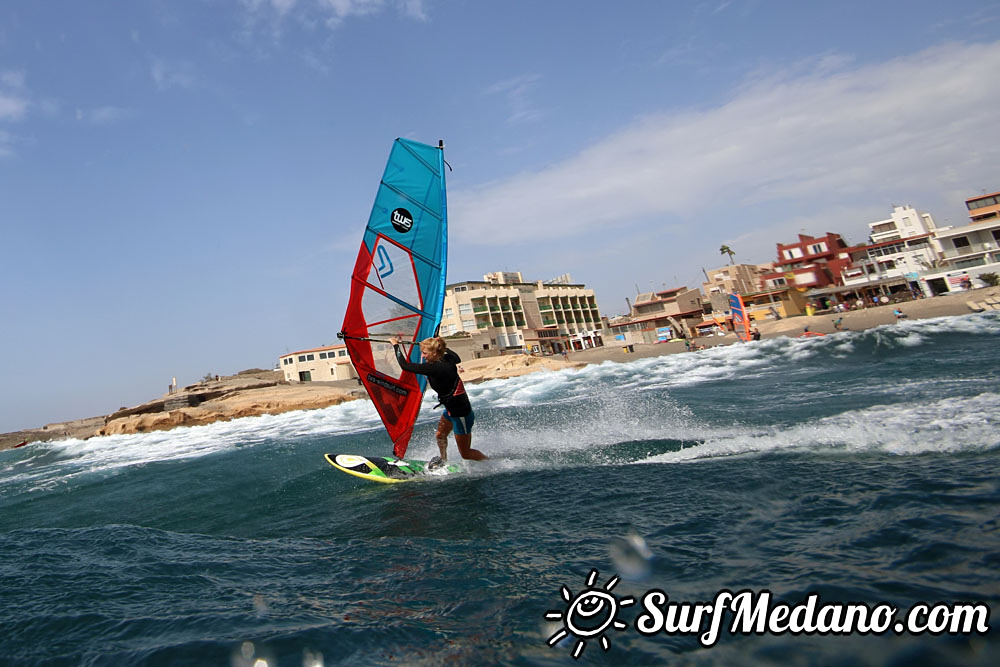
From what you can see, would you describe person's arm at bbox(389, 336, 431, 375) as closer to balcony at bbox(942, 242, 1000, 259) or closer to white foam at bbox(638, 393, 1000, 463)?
white foam at bbox(638, 393, 1000, 463)

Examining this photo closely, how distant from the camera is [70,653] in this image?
121 inches

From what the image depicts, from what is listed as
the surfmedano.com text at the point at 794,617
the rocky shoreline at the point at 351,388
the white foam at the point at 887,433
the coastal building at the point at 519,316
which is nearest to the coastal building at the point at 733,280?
the coastal building at the point at 519,316

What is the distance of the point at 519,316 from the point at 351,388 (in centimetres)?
4151

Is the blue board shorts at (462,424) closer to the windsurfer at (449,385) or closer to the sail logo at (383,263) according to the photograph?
the windsurfer at (449,385)

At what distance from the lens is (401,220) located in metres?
8.63

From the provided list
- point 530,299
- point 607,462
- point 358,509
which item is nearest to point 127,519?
point 358,509

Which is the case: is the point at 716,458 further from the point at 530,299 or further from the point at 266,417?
the point at 530,299

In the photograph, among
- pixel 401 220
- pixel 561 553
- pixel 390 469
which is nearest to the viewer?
pixel 561 553

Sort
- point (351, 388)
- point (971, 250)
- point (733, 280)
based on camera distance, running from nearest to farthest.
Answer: point (351, 388) → point (971, 250) → point (733, 280)

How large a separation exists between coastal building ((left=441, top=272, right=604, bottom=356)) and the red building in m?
23.9

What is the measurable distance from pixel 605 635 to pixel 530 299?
8042cm

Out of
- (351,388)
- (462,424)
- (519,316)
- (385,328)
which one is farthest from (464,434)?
(519,316)

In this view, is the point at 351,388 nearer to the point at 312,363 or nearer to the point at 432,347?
the point at 312,363

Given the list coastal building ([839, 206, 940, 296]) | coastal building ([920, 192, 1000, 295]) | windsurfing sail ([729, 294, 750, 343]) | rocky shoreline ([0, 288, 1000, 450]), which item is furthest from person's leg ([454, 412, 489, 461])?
coastal building ([839, 206, 940, 296])
